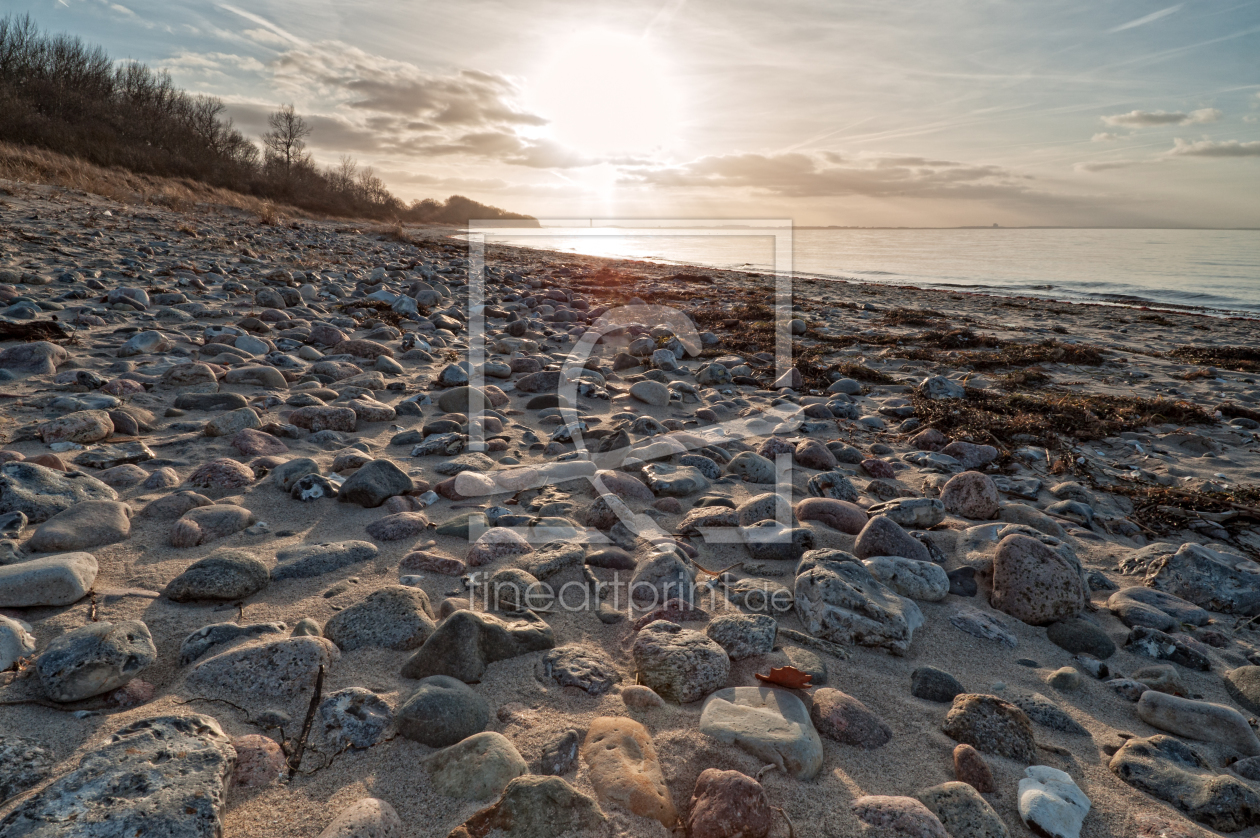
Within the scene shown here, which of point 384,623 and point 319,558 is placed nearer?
point 384,623

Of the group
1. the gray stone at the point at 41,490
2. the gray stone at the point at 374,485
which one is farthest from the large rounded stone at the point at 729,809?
the gray stone at the point at 41,490

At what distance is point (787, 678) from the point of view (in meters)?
1.73

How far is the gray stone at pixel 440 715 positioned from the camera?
1477 millimetres

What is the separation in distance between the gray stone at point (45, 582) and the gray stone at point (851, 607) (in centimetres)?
227

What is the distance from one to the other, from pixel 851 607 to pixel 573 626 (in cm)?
94

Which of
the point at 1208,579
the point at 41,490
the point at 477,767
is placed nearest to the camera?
the point at 477,767

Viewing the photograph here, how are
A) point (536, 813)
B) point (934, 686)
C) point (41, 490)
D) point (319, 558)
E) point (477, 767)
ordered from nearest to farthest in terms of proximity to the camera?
point (536, 813) → point (477, 767) → point (934, 686) → point (319, 558) → point (41, 490)

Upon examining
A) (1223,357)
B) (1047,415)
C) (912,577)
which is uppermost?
(1223,357)

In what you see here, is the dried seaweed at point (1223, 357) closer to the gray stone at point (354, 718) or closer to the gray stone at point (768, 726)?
the gray stone at point (768, 726)

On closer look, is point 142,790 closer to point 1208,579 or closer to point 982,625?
point 982,625

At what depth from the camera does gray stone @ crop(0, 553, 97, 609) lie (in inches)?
→ 67.3

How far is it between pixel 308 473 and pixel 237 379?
1862 mm

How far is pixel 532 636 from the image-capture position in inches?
74.4

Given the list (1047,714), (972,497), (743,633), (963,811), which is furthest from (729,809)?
(972,497)
